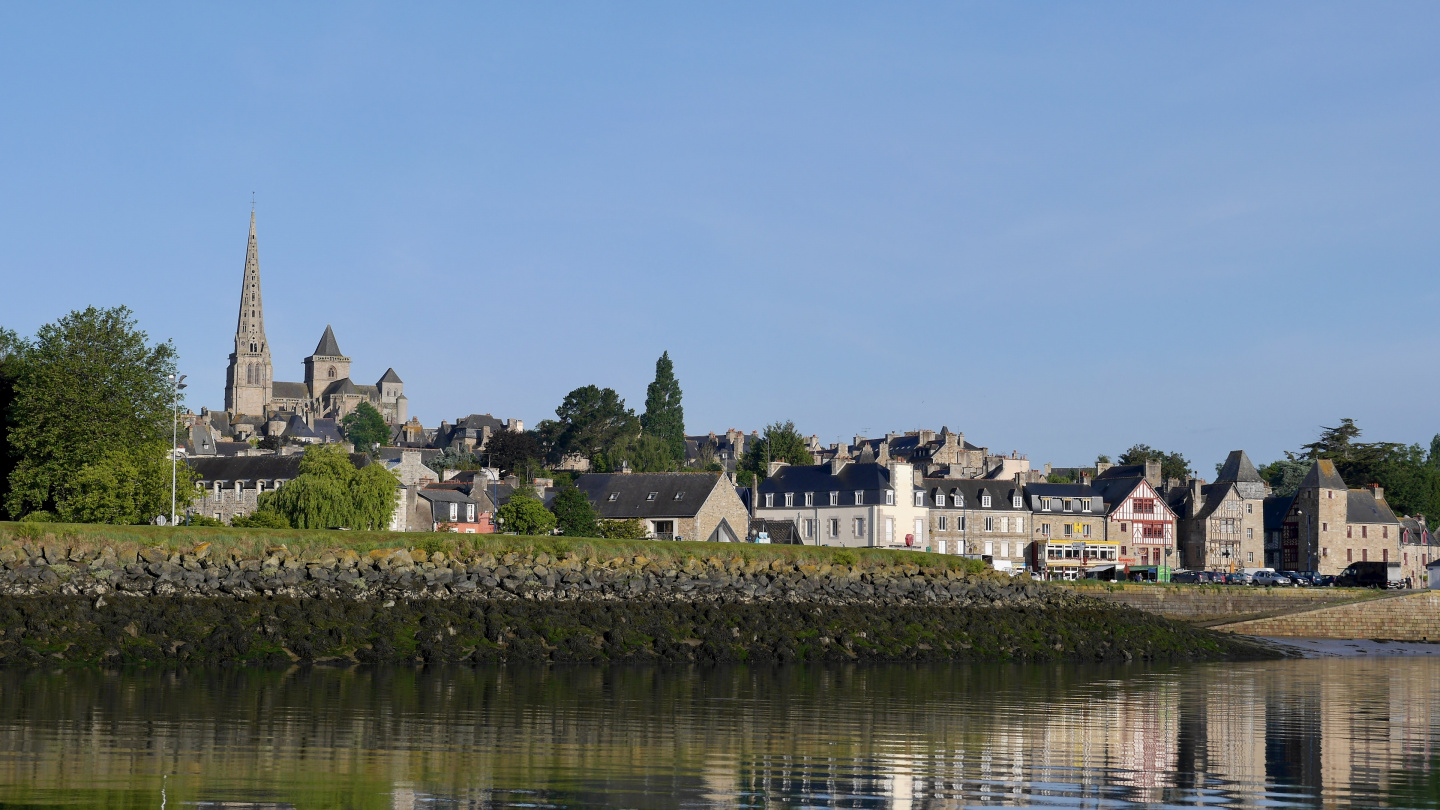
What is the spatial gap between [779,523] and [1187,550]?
32043mm

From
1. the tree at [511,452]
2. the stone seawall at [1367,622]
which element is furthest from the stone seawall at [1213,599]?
the tree at [511,452]

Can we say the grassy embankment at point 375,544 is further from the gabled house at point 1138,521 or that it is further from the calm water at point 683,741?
the gabled house at point 1138,521

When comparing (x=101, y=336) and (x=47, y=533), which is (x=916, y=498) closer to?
(x=101, y=336)

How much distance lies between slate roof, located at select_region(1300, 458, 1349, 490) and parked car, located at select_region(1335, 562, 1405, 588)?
13.5 m

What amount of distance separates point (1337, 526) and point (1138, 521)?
12.8m

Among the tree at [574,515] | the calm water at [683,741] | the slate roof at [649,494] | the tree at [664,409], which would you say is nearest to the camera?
the calm water at [683,741]

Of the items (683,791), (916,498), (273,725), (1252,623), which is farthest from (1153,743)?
(916,498)

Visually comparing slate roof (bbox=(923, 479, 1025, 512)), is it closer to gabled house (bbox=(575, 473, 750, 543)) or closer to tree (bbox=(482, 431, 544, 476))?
gabled house (bbox=(575, 473, 750, 543))

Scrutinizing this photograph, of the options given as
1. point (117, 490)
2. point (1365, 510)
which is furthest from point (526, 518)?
point (1365, 510)

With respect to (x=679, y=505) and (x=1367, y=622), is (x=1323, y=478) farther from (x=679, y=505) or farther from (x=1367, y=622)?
(x=679, y=505)

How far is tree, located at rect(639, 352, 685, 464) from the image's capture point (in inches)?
5694

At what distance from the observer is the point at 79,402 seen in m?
55.1

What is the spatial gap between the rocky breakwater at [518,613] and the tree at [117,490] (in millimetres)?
17869

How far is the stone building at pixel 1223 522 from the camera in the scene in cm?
9612
